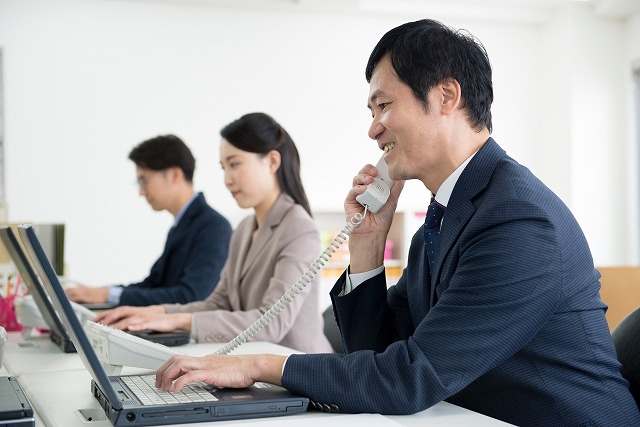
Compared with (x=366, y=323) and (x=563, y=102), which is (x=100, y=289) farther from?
(x=563, y=102)

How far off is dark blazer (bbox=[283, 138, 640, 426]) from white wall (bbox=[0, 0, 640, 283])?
16.4 feet

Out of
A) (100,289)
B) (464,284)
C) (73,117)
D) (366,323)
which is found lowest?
(100,289)

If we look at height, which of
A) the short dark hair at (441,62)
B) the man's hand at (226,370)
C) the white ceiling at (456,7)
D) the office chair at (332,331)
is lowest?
the office chair at (332,331)

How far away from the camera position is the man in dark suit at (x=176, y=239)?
329cm

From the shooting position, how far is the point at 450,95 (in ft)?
5.03

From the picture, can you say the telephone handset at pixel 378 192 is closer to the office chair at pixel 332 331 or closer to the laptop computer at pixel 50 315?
the laptop computer at pixel 50 315

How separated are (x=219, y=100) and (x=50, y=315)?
4283 mm

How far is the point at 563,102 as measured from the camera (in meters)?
6.79

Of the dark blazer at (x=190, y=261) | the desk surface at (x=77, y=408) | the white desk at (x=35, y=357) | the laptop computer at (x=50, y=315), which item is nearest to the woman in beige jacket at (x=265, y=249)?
the laptop computer at (x=50, y=315)

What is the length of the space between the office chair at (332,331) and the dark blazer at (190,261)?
0.70 meters

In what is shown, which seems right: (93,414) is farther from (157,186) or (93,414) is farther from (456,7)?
(456,7)

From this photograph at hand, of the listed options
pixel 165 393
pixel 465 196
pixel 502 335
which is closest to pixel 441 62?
pixel 465 196

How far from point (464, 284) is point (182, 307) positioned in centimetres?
167

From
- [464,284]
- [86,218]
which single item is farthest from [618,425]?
[86,218]
